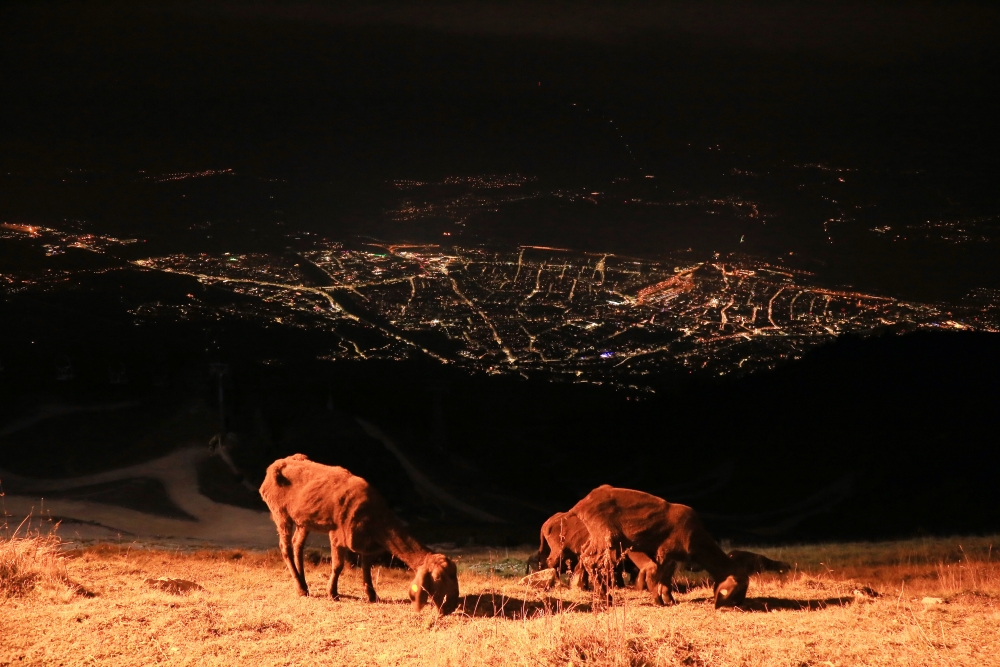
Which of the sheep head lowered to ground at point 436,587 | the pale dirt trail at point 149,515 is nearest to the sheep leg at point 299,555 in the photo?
the sheep head lowered to ground at point 436,587

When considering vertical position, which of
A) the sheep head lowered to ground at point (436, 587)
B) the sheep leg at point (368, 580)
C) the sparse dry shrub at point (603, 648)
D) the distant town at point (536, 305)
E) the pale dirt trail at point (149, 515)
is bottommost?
the pale dirt trail at point (149, 515)

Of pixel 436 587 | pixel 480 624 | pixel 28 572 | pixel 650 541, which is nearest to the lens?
pixel 480 624

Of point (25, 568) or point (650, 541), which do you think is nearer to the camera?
point (25, 568)

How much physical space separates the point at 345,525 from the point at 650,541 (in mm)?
3816

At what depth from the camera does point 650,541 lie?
41.7ft

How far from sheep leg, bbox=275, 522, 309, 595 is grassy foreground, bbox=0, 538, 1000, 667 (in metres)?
0.16

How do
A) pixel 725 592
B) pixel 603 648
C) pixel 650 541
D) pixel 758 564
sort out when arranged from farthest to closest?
1. pixel 758 564
2. pixel 650 541
3. pixel 725 592
4. pixel 603 648

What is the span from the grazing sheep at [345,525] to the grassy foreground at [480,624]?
34cm

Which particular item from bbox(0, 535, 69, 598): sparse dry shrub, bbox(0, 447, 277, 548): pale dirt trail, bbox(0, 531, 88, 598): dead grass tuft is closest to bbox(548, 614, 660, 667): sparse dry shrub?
bbox(0, 531, 88, 598): dead grass tuft

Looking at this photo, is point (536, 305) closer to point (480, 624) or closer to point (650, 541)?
point (650, 541)

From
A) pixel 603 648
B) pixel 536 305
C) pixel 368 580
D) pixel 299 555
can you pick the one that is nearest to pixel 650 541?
pixel 368 580

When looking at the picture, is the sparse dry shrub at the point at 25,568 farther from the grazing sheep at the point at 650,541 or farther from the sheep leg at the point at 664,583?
the sheep leg at the point at 664,583

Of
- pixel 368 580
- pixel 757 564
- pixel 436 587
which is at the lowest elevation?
pixel 757 564

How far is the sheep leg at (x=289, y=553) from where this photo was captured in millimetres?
13258
